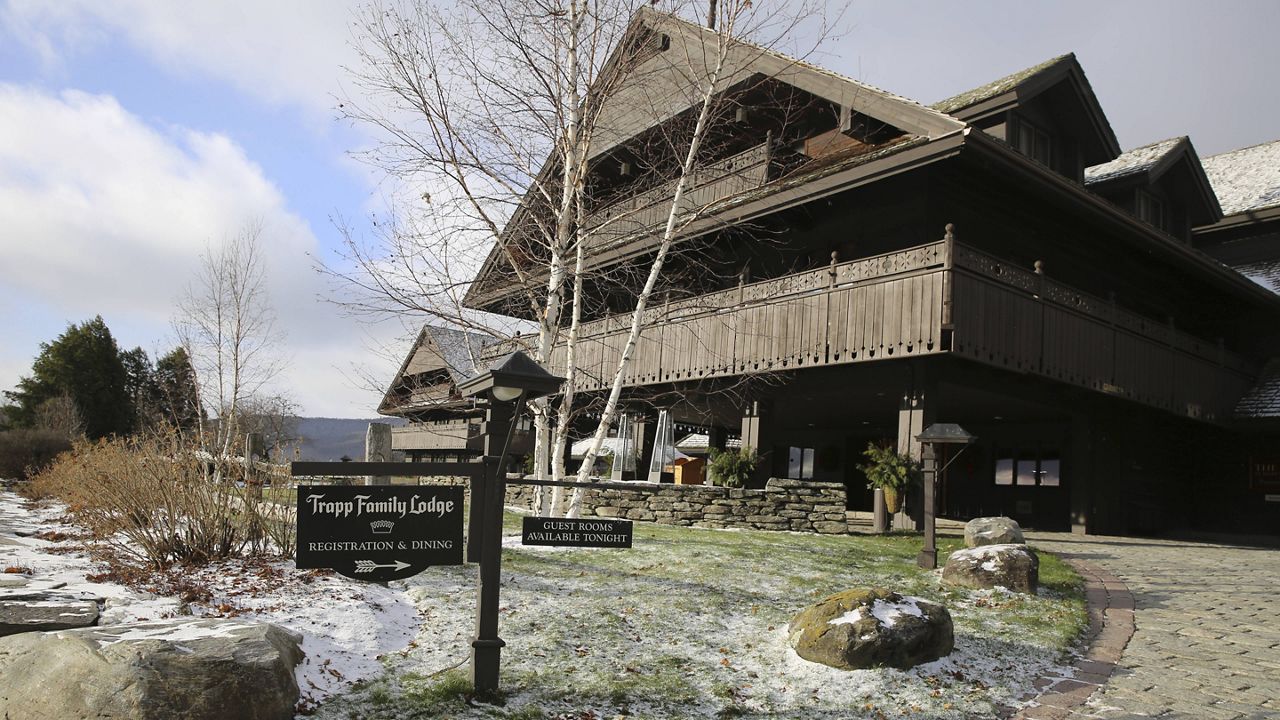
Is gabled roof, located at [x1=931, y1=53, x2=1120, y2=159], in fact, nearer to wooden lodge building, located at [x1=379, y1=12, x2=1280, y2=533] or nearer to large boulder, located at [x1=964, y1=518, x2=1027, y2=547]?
wooden lodge building, located at [x1=379, y1=12, x2=1280, y2=533]

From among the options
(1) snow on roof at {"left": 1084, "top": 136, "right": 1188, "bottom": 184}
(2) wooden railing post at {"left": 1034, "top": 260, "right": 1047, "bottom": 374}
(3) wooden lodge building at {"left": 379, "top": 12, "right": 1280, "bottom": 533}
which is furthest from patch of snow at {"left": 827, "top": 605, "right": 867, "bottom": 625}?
(1) snow on roof at {"left": 1084, "top": 136, "right": 1188, "bottom": 184}

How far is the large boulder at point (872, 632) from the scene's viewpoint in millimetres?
6508

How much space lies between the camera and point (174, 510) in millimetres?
7539

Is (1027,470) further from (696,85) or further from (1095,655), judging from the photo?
(1095,655)

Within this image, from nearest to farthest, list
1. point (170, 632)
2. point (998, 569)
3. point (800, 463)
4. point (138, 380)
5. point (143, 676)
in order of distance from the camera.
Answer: point (143, 676) < point (170, 632) < point (998, 569) < point (800, 463) < point (138, 380)

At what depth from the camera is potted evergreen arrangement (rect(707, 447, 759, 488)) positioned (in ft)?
49.3

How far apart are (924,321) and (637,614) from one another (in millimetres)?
7393

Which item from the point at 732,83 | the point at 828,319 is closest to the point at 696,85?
the point at 732,83

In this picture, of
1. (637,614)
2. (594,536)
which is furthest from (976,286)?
(594,536)

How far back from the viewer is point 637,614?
7.55 metres

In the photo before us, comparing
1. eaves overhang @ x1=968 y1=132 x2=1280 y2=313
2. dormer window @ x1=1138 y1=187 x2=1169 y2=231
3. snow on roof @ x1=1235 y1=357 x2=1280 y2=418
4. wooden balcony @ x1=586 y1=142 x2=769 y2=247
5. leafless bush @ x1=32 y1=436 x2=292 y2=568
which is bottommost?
leafless bush @ x1=32 y1=436 x2=292 y2=568

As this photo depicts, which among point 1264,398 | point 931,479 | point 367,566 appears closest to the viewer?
point 367,566

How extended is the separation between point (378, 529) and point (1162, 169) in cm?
2083

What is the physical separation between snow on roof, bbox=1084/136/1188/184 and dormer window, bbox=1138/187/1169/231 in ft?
2.10
